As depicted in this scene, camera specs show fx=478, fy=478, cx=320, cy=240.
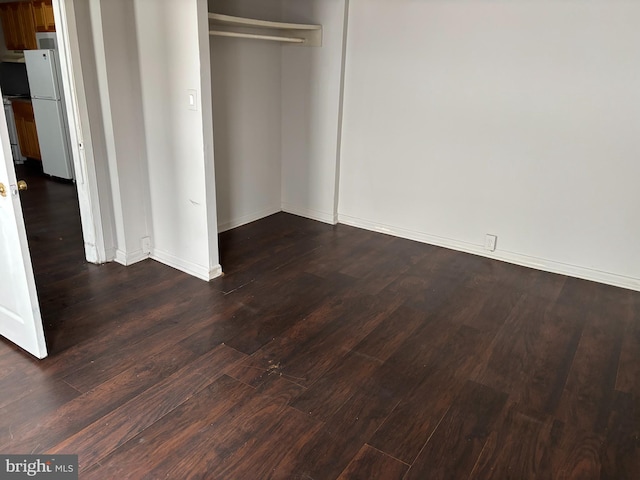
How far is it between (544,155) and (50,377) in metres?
3.38

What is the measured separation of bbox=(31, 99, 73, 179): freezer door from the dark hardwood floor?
2.16 metres

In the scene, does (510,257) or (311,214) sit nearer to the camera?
(510,257)

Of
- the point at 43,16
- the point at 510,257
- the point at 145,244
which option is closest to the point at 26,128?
the point at 43,16

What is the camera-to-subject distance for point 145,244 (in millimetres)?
3607

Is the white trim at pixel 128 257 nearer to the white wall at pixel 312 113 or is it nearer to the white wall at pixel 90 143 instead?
the white wall at pixel 90 143

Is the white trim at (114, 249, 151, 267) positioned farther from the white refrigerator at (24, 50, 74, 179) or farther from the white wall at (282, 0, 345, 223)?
the white refrigerator at (24, 50, 74, 179)

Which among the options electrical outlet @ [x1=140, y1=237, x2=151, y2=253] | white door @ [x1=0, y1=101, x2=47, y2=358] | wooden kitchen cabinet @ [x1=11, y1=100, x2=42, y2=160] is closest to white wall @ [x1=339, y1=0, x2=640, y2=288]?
electrical outlet @ [x1=140, y1=237, x2=151, y2=253]

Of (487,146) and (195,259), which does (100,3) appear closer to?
(195,259)

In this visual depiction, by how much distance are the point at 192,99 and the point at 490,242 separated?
8.20 feet

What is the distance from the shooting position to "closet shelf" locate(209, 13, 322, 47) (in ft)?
11.9

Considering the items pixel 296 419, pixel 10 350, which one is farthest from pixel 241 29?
pixel 296 419

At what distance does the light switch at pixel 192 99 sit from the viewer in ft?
9.77

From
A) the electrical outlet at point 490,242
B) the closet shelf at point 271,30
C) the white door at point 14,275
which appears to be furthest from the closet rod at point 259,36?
the electrical outlet at point 490,242

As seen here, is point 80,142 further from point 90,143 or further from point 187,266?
point 187,266
